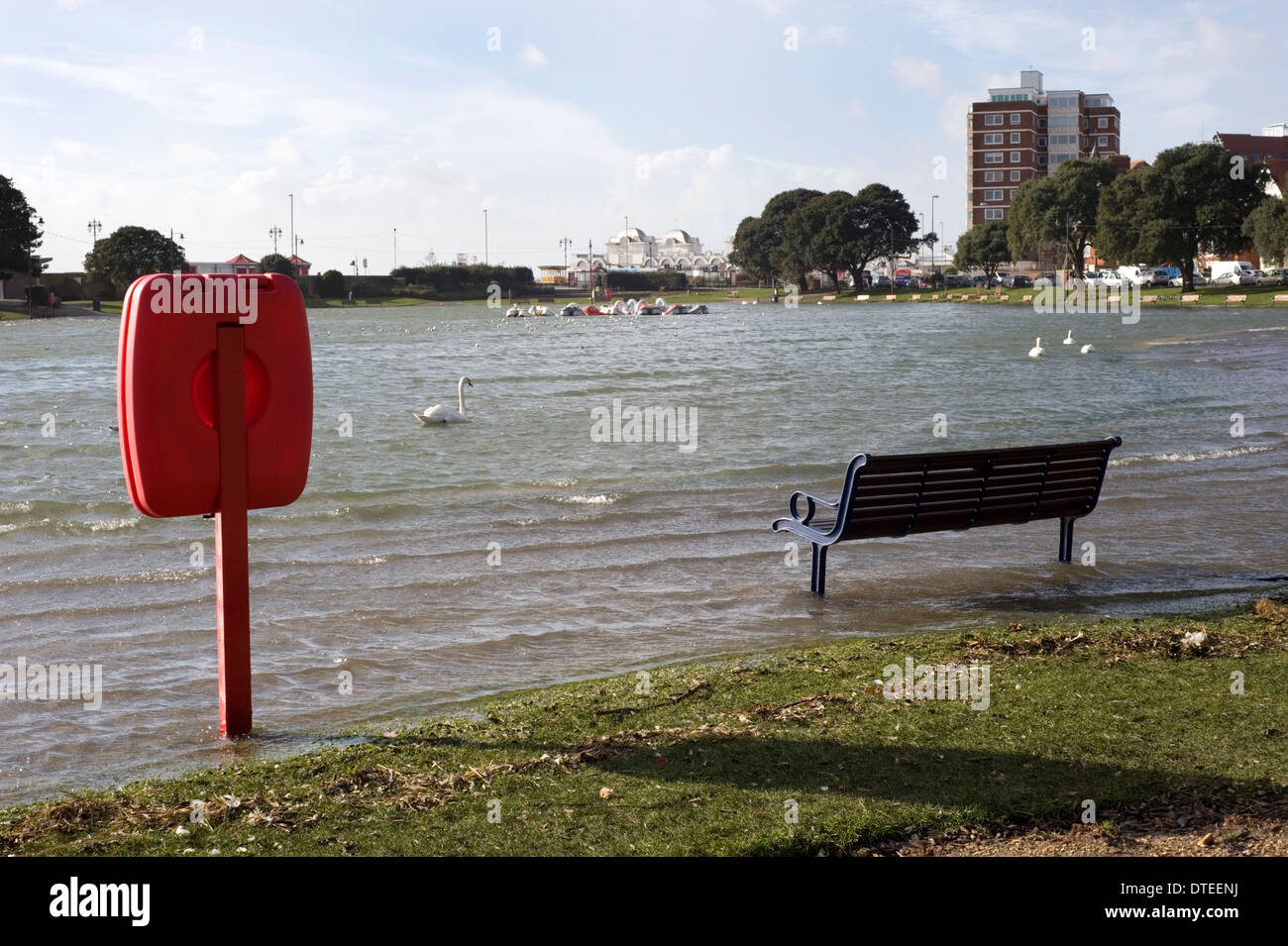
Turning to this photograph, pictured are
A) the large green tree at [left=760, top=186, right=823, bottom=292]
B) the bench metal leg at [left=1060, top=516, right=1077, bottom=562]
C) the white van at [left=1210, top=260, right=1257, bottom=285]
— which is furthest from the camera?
the large green tree at [left=760, top=186, right=823, bottom=292]

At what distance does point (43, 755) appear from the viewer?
18.1 ft

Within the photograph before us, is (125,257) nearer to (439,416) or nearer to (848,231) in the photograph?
(848,231)

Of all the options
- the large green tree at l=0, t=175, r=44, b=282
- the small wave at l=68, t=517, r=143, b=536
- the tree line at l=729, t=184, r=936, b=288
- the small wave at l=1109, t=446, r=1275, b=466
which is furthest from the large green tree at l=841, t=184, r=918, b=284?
the small wave at l=68, t=517, r=143, b=536

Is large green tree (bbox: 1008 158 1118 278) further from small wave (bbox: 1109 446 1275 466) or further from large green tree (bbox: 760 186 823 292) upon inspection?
small wave (bbox: 1109 446 1275 466)

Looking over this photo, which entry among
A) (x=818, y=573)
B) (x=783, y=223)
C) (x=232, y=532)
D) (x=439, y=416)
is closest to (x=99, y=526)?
(x=818, y=573)

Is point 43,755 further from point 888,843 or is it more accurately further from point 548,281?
point 548,281

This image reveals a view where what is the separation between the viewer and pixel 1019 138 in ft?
500

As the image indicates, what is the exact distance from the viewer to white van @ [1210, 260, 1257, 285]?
8600 centimetres

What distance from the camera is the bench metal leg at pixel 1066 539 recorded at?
9352 mm

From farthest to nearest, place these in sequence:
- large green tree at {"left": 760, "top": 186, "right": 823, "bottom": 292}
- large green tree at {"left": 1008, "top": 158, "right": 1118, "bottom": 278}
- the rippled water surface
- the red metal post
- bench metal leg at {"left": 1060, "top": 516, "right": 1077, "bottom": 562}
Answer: large green tree at {"left": 760, "top": 186, "right": 823, "bottom": 292}, large green tree at {"left": 1008, "top": 158, "right": 1118, "bottom": 278}, bench metal leg at {"left": 1060, "top": 516, "right": 1077, "bottom": 562}, the rippled water surface, the red metal post

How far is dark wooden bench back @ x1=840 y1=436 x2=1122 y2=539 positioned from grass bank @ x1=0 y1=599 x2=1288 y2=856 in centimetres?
202

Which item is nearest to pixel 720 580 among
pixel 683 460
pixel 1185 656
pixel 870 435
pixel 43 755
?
pixel 1185 656

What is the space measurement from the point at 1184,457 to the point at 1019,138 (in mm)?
147863

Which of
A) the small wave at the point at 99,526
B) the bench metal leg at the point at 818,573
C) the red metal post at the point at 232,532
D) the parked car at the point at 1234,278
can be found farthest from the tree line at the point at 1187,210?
the red metal post at the point at 232,532
